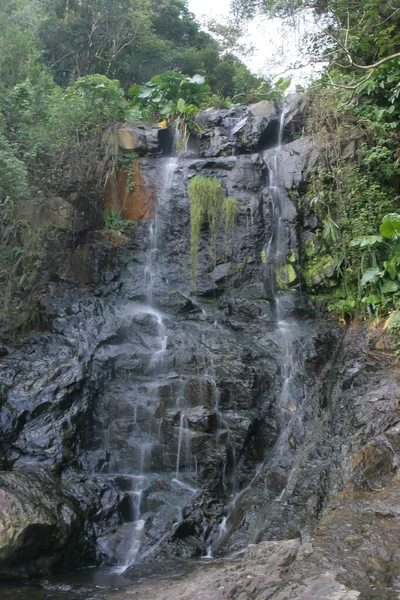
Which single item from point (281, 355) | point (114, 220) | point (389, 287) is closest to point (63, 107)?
point (114, 220)

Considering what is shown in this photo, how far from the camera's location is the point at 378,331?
7.78 m

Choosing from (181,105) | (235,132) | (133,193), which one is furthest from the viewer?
(181,105)

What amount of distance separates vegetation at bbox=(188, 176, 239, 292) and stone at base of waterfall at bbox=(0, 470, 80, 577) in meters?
5.71

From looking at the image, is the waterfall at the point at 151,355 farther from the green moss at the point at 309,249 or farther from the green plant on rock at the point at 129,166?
the green moss at the point at 309,249

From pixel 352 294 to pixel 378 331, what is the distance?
5.04 feet

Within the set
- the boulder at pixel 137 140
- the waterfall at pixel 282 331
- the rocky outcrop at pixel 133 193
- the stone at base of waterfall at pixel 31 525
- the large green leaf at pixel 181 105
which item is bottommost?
the stone at base of waterfall at pixel 31 525

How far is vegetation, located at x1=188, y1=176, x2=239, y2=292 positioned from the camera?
33.9 feet

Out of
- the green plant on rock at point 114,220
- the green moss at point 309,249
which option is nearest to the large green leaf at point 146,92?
the green plant on rock at point 114,220

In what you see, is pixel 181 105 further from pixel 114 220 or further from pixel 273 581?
pixel 273 581

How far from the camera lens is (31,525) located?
5.38 metres

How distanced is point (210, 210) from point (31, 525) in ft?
22.9

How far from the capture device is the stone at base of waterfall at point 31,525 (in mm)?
5273

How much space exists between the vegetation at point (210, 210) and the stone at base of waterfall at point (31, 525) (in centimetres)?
571

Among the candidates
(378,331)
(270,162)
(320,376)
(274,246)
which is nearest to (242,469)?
(320,376)
